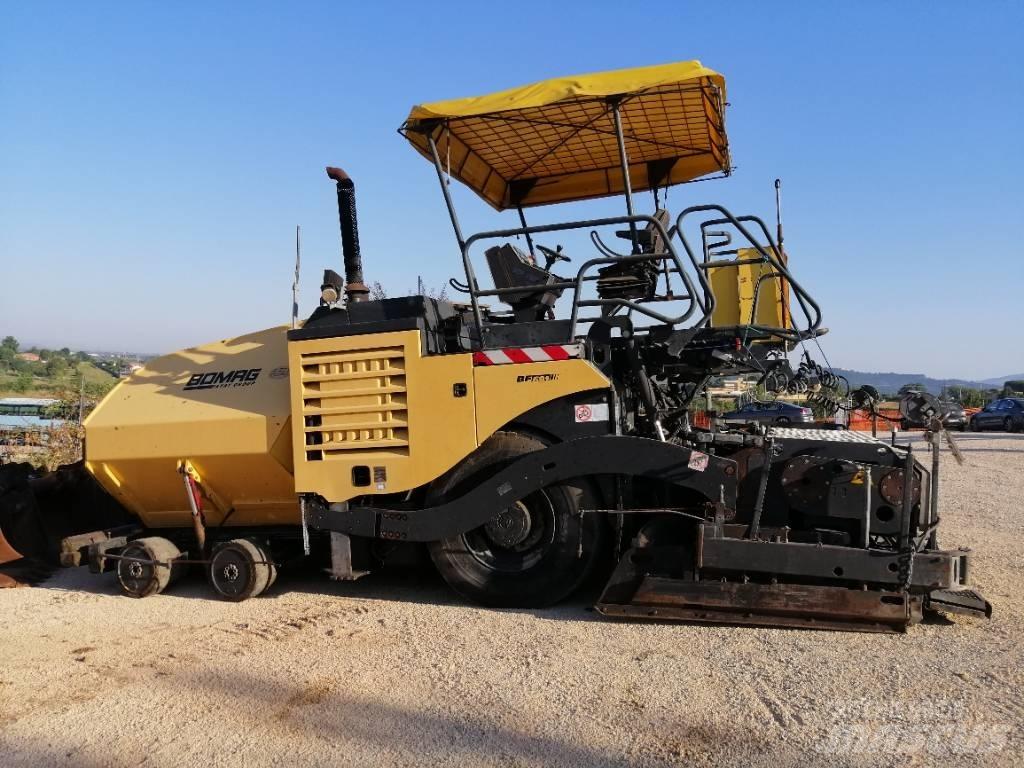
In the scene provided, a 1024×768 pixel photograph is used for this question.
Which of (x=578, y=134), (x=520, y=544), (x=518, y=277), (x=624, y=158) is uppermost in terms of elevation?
(x=578, y=134)

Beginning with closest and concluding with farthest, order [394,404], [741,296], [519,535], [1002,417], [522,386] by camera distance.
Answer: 1. [522,386]
2. [519,535]
3. [394,404]
4. [741,296]
5. [1002,417]

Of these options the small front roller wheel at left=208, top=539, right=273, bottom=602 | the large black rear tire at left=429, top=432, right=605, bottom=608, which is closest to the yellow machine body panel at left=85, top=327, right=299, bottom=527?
the small front roller wheel at left=208, top=539, right=273, bottom=602

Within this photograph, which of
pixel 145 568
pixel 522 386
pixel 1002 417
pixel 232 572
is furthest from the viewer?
pixel 1002 417

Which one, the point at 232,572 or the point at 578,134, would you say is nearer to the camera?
the point at 232,572

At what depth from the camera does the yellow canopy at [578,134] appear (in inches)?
202

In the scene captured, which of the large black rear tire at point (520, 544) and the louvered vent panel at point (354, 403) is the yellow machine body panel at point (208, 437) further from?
the large black rear tire at point (520, 544)

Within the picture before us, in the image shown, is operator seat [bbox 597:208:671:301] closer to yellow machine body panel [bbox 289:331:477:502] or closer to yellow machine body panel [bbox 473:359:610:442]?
yellow machine body panel [bbox 473:359:610:442]

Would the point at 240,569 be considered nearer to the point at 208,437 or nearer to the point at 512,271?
the point at 208,437

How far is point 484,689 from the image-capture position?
4.12 m

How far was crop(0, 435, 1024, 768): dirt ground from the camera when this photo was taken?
3.47 metres

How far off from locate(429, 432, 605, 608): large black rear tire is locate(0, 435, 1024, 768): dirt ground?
0.19 metres

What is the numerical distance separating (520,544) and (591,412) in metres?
1.02

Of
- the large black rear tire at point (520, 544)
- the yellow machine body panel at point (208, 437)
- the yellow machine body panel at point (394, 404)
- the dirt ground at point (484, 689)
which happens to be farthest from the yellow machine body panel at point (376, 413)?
the dirt ground at point (484, 689)

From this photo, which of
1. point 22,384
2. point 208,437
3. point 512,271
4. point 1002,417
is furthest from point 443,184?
point 1002,417
